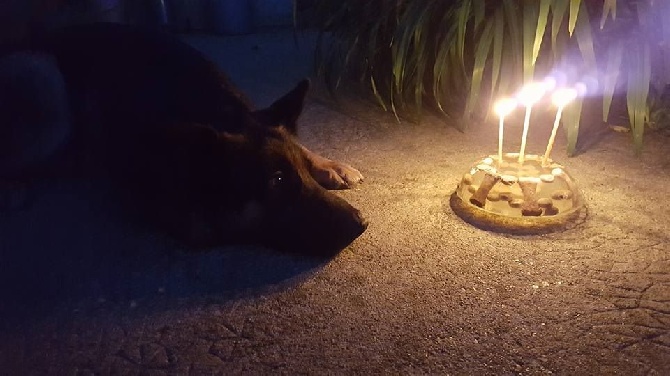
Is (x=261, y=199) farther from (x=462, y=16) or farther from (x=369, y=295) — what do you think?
(x=462, y=16)

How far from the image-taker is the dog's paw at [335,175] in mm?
2389

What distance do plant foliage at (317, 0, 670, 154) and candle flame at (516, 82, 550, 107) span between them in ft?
0.15

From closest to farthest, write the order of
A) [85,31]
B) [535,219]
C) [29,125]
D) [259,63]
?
[535,219], [29,125], [85,31], [259,63]

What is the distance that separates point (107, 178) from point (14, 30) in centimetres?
107

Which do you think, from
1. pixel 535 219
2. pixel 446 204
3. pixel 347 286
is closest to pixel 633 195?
pixel 535 219

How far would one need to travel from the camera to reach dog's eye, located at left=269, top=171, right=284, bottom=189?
6.24ft

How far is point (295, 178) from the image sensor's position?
194 cm

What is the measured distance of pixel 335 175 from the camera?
2.40 meters

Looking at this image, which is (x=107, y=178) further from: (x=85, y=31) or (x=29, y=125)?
(x=85, y=31)

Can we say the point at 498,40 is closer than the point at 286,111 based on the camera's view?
No

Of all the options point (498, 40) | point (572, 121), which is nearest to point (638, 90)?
point (572, 121)

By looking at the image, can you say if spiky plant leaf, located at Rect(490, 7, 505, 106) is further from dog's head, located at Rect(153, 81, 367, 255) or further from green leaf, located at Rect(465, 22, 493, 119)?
dog's head, located at Rect(153, 81, 367, 255)

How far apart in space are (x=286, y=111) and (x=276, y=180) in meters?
0.33

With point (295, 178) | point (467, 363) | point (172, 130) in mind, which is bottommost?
point (467, 363)
